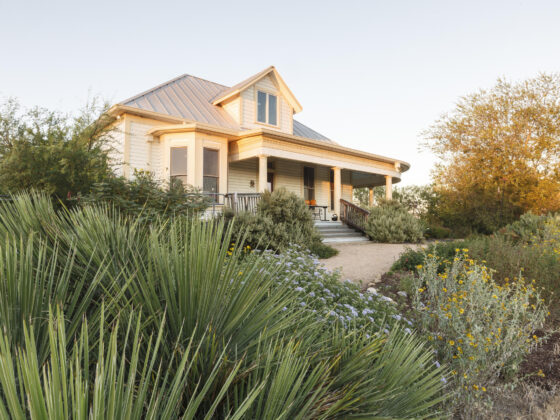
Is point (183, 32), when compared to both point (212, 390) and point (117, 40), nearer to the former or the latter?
point (117, 40)

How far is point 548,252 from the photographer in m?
6.30

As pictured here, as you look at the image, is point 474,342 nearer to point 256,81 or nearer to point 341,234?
point 341,234

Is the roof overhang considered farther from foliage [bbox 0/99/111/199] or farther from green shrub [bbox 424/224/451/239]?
green shrub [bbox 424/224/451/239]

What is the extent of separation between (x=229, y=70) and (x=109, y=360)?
60.9ft

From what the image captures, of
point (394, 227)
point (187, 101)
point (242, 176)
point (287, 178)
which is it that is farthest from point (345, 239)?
point (187, 101)

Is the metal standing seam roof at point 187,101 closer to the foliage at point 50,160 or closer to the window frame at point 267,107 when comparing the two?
the window frame at point 267,107

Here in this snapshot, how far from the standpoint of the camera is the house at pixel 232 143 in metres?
11.8

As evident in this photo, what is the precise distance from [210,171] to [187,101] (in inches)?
153

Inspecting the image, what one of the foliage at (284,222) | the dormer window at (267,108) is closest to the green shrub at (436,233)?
the foliage at (284,222)

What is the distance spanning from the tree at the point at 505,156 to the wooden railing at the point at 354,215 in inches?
174

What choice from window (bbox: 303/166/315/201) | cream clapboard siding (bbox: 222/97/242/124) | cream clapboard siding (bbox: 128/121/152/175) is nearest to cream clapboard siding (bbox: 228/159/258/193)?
cream clapboard siding (bbox: 222/97/242/124)

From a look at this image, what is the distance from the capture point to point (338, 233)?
43.5ft

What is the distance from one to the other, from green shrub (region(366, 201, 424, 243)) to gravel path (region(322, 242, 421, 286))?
1.78 meters

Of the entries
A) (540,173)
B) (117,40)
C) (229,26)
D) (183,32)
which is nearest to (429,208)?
(540,173)
